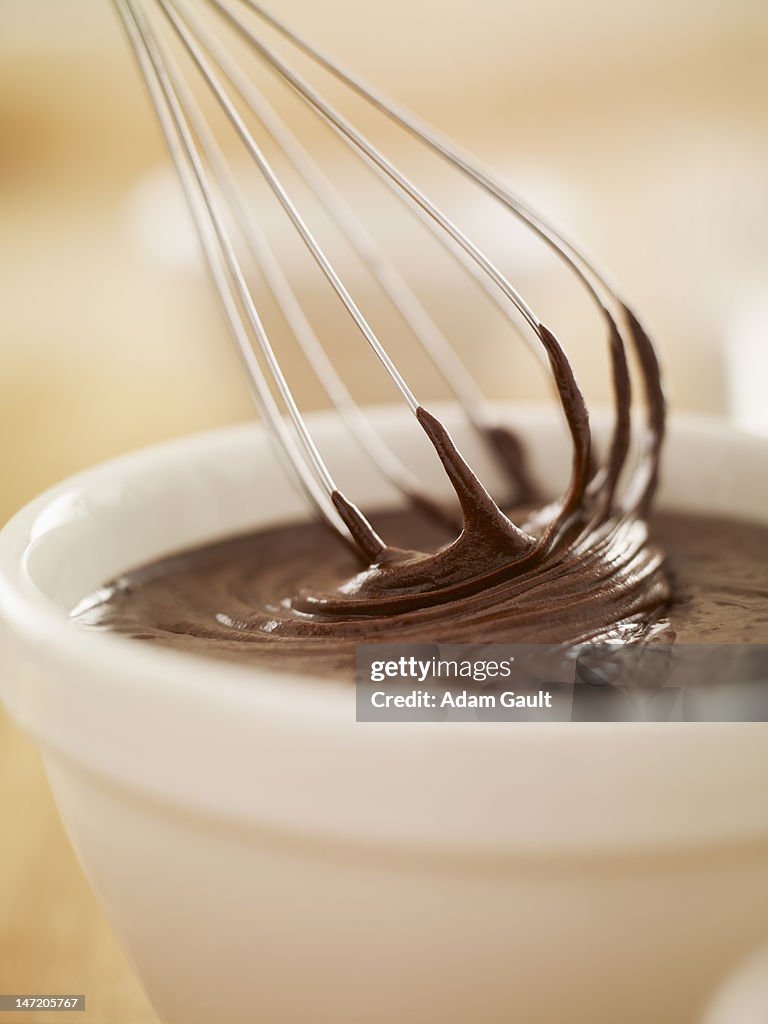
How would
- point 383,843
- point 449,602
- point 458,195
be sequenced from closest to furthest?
1. point 383,843
2. point 449,602
3. point 458,195

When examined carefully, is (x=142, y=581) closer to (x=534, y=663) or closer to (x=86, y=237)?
(x=534, y=663)

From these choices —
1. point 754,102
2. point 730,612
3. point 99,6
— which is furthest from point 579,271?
point 754,102

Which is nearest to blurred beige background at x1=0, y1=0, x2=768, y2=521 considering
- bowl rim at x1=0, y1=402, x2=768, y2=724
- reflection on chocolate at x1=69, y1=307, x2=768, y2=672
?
reflection on chocolate at x1=69, y1=307, x2=768, y2=672

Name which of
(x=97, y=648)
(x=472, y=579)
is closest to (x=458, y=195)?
(x=472, y=579)

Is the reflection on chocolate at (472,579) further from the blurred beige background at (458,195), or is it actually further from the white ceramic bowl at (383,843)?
the blurred beige background at (458,195)

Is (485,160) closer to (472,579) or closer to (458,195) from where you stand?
(458,195)

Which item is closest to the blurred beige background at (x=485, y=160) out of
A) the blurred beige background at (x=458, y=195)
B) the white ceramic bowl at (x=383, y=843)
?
the blurred beige background at (x=458, y=195)
